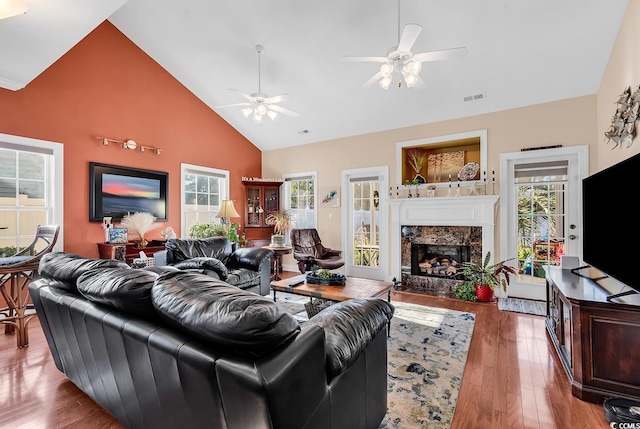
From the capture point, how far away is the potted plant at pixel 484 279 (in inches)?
160

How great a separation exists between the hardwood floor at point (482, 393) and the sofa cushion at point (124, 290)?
86 cm

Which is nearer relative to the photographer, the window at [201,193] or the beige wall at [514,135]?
the beige wall at [514,135]

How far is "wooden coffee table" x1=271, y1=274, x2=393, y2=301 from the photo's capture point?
111 inches

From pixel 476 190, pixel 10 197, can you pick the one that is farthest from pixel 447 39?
pixel 10 197

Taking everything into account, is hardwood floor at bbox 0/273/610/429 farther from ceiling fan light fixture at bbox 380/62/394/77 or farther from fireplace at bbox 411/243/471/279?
ceiling fan light fixture at bbox 380/62/394/77

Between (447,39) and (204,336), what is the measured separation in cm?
381

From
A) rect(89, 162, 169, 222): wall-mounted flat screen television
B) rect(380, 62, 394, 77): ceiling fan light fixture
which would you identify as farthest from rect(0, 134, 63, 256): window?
rect(380, 62, 394, 77): ceiling fan light fixture

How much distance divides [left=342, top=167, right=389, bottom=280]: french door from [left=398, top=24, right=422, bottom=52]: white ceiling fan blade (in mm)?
2724

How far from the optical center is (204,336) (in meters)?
1.04

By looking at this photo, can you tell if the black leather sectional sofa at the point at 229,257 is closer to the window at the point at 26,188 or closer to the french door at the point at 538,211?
the window at the point at 26,188

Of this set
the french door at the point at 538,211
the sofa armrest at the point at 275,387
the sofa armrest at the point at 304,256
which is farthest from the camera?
the sofa armrest at the point at 304,256

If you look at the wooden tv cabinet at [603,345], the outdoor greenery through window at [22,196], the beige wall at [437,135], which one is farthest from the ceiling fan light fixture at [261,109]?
the wooden tv cabinet at [603,345]

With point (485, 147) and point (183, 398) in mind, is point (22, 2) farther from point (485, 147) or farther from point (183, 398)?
point (485, 147)

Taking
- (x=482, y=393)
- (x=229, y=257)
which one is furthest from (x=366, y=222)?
(x=482, y=393)
